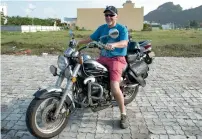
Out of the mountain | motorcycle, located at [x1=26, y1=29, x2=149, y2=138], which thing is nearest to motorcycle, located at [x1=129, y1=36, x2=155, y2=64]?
motorcycle, located at [x1=26, y1=29, x2=149, y2=138]

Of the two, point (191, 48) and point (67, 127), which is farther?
point (191, 48)

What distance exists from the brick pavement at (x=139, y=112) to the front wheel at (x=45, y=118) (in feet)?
0.50

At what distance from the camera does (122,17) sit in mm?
69250

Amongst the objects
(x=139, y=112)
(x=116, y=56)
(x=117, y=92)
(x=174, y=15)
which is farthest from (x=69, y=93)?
(x=174, y=15)

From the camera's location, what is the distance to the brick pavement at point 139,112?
3975mm

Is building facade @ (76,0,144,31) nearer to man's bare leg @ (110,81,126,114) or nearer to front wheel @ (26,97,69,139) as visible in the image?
man's bare leg @ (110,81,126,114)

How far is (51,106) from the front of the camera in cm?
377

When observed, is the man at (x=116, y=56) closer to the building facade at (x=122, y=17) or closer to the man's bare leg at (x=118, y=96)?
the man's bare leg at (x=118, y=96)

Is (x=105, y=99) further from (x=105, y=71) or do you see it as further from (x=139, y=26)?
(x=139, y=26)

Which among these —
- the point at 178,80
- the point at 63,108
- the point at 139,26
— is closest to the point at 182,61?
the point at 178,80

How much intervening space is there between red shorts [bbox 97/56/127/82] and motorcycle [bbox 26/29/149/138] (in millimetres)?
112

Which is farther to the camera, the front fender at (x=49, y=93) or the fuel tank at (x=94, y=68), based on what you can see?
the fuel tank at (x=94, y=68)

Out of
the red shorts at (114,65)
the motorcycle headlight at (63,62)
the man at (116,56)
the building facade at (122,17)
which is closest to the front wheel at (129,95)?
the man at (116,56)

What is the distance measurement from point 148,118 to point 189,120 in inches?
26.2
